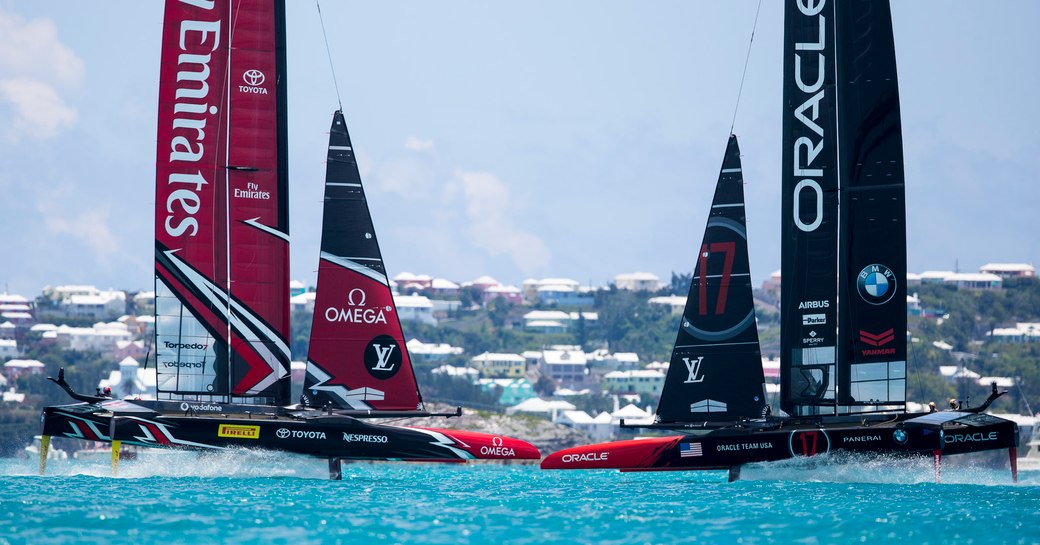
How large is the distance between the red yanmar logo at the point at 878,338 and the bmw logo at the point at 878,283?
0.58 metres

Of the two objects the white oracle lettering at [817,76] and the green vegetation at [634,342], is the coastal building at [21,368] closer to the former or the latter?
the green vegetation at [634,342]

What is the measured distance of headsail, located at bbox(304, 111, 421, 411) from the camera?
2883 cm

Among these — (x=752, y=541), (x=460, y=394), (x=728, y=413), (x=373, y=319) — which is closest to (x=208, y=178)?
(x=373, y=319)

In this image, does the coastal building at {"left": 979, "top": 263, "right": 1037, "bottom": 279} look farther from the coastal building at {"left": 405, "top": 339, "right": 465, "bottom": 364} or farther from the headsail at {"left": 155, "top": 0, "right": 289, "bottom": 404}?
the headsail at {"left": 155, "top": 0, "right": 289, "bottom": 404}

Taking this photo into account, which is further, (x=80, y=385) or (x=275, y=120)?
(x=80, y=385)

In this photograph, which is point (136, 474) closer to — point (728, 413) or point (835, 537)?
point (728, 413)

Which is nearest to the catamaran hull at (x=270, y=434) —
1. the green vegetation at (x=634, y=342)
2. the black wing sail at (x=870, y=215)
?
the black wing sail at (x=870, y=215)

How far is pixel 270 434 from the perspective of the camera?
90.3 ft

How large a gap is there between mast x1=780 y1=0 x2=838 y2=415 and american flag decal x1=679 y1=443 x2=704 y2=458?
211 centimetres

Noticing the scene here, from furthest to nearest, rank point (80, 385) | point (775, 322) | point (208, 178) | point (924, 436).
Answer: point (775, 322)
point (80, 385)
point (208, 178)
point (924, 436)

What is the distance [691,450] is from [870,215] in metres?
5.64

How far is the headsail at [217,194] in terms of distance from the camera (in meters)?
28.8

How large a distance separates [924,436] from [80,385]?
91186mm

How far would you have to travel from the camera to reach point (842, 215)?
29.3 metres
